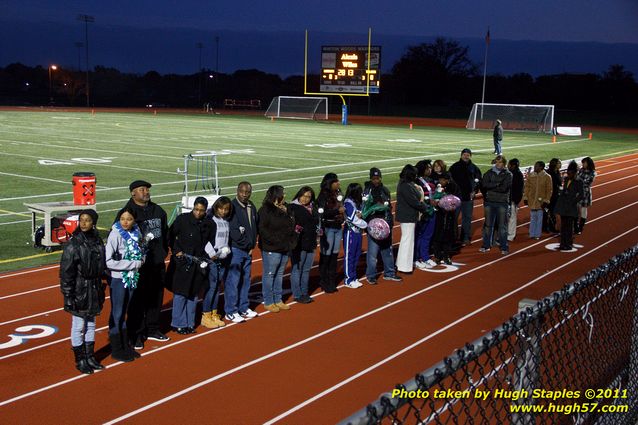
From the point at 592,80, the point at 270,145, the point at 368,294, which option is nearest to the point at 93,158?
the point at 270,145

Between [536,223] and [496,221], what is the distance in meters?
1.86

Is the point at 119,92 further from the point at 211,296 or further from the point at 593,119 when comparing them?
the point at 211,296

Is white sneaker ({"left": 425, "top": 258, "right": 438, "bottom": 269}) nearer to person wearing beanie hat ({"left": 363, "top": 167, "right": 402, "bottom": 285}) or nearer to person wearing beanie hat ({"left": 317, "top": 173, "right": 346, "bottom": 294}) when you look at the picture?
person wearing beanie hat ({"left": 363, "top": 167, "right": 402, "bottom": 285})

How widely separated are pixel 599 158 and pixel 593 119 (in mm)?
45415

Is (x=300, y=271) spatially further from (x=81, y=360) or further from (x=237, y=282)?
(x=81, y=360)

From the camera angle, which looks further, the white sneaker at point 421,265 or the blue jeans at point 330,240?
the white sneaker at point 421,265

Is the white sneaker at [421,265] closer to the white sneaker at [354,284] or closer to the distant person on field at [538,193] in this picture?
the white sneaker at [354,284]

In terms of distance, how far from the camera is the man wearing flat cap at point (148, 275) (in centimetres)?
820


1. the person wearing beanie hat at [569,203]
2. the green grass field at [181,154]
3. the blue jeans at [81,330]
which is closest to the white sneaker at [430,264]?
the person wearing beanie hat at [569,203]

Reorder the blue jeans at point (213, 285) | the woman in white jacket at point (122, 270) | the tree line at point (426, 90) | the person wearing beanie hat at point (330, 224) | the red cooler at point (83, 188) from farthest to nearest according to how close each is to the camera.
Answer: the tree line at point (426, 90) → the red cooler at point (83, 188) → the person wearing beanie hat at point (330, 224) → the blue jeans at point (213, 285) → the woman in white jacket at point (122, 270)

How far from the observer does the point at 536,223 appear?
15391mm

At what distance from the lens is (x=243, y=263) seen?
940cm

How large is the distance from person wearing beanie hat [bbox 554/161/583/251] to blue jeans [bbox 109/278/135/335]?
29.3ft

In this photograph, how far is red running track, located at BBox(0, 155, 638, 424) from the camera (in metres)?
6.59
